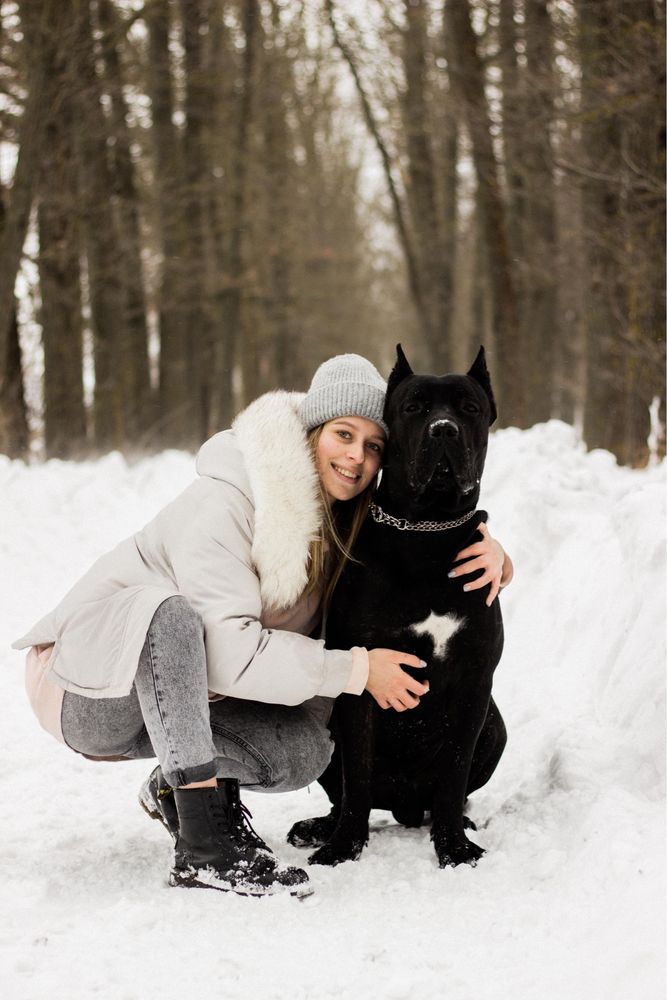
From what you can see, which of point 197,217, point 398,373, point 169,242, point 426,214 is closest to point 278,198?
point 197,217

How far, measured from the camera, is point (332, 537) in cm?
331

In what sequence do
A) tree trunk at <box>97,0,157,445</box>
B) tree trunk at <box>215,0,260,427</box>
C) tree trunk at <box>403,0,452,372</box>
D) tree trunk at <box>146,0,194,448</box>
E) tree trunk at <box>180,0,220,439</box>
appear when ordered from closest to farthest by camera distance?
tree trunk at <box>97,0,157,445</box>
tree trunk at <box>146,0,194,448</box>
tree trunk at <box>180,0,220,439</box>
tree trunk at <box>403,0,452,372</box>
tree trunk at <box>215,0,260,427</box>

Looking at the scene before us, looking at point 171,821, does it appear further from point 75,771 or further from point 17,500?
point 17,500

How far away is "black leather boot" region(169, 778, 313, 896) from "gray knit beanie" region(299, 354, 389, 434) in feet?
3.80

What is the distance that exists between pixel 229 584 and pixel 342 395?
0.69 metres

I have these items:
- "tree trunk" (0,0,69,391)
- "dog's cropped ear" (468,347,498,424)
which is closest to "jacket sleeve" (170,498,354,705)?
"dog's cropped ear" (468,347,498,424)

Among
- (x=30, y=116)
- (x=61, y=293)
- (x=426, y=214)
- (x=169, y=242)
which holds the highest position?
(x=30, y=116)

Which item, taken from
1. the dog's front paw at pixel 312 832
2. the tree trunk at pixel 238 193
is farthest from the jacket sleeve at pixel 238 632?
the tree trunk at pixel 238 193

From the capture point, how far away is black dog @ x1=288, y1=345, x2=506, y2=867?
3205mm

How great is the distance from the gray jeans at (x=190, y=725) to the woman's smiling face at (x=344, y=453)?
2.04 feet

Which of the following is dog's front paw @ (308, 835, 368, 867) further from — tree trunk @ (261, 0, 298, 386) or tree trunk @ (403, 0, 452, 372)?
tree trunk @ (261, 0, 298, 386)

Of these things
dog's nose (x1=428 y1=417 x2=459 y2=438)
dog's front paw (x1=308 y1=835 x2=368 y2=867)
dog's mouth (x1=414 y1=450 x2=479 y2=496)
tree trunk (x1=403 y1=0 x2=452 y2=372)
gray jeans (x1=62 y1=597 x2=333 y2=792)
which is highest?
tree trunk (x1=403 y1=0 x2=452 y2=372)

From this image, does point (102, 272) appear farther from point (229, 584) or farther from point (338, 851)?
point (338, 851)

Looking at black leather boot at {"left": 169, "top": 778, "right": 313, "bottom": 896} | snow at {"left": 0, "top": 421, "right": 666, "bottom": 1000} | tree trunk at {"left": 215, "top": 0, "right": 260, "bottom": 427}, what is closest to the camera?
snow at {"left": 0, "top": 421, "right": 666, "bottom": 1000}
